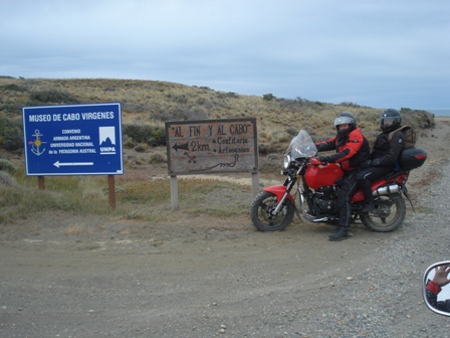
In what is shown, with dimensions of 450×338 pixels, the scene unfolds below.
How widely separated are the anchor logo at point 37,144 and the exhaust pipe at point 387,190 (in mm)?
6398

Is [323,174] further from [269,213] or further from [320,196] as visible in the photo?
[269,213]

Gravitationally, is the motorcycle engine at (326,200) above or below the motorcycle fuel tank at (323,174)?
below

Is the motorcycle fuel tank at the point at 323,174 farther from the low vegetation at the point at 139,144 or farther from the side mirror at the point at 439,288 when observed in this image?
the side mirror at the point at 439,288

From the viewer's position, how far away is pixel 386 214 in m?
7.91

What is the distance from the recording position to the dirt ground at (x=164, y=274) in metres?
4.90

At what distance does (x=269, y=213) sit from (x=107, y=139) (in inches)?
150

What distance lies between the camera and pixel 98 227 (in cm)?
856

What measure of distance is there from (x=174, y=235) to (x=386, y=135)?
3.41 m

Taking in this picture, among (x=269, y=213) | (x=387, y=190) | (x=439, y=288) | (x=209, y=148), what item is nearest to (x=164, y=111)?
(x=209, y=148)

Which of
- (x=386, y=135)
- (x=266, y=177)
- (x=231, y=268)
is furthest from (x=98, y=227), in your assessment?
(x=266, y=177)

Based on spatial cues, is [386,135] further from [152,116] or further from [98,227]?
[152,116]

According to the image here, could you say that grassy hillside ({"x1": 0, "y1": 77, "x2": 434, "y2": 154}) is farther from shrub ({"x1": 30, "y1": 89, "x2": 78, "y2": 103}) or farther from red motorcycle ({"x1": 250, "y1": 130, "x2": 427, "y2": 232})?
red motorcycle ({"x1": 250, "y1": 130, "x2": 427, "y2": 232})

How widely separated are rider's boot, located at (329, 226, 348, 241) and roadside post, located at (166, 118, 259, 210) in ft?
9.90

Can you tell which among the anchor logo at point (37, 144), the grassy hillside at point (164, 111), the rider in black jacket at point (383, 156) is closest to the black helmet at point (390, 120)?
the rider in black jacket at point (383, 156)
